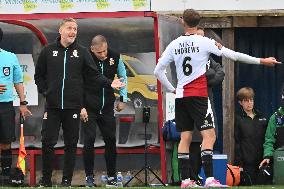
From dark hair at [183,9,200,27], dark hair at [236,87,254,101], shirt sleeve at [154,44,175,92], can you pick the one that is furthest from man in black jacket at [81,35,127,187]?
dark hair at [183,9,200,27]

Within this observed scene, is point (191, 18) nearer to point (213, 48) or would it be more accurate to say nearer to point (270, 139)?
point (213, 48)

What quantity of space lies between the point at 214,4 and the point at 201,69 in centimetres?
489

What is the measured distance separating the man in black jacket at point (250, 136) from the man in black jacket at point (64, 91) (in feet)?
10.6

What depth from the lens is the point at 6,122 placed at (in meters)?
14.7

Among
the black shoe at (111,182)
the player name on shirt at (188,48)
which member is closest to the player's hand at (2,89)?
the black shoe at (111,182)

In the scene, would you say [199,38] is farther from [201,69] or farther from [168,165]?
[168,165]

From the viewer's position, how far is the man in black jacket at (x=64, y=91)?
13836 mm

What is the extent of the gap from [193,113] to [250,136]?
3883 millimetres

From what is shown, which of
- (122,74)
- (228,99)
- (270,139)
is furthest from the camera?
(228,99)

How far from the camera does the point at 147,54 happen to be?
55.2ft

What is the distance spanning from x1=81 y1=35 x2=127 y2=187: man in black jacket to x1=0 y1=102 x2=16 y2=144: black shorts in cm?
97

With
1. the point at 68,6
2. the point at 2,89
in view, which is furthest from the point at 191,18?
the point at 68,6

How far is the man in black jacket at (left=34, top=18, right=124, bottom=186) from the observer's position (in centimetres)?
1384

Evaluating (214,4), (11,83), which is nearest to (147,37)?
(214,4)
